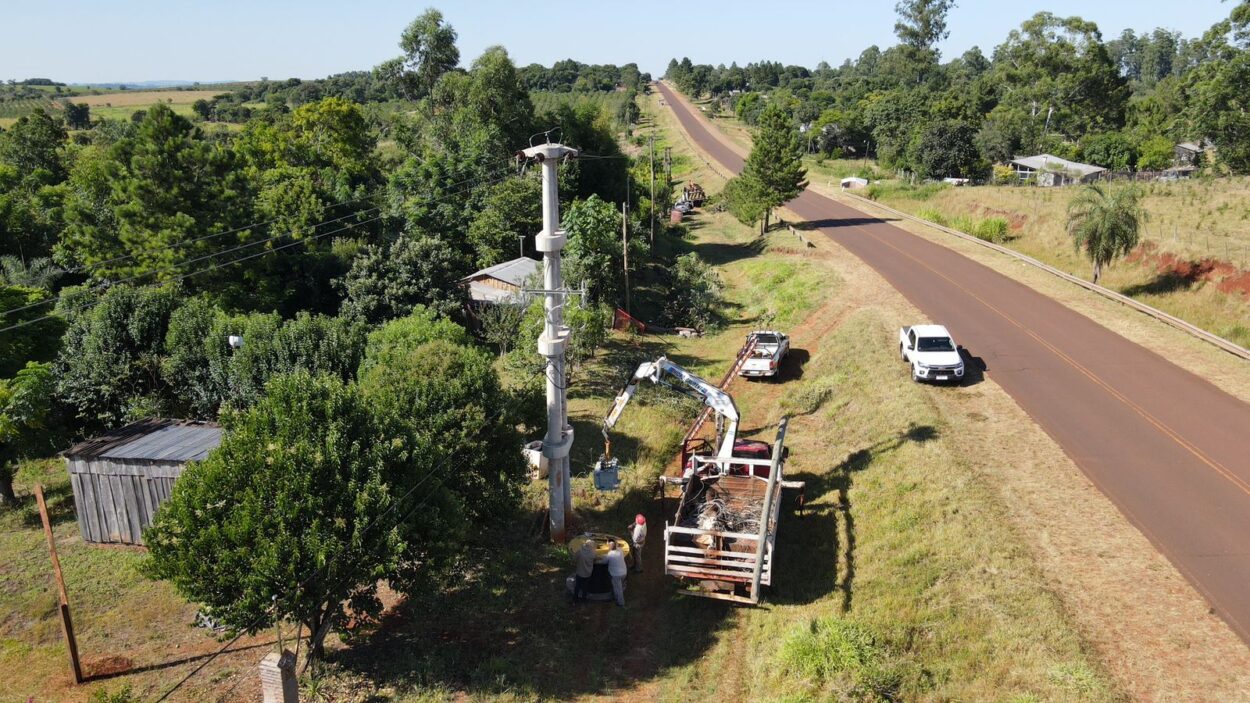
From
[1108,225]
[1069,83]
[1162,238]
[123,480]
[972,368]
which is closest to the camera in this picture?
[123,480]

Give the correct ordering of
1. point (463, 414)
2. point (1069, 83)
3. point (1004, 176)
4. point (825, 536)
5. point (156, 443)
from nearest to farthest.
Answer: point (463, 414)
point (825, 536)
point (156, 443)
point (1004, 176)
point (1069, 83)

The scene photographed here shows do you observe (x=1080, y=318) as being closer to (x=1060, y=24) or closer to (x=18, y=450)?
(x=18, y=450)

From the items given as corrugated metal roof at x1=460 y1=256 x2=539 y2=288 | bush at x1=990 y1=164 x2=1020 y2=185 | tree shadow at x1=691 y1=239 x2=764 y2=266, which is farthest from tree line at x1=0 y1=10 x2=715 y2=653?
bush at x1=990 y1=164 x2=1020 y2=185

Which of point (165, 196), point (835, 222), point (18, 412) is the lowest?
point (18, 412)

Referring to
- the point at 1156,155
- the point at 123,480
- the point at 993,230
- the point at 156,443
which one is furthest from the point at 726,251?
the point at 1156,155

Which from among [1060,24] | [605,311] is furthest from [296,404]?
[1060,24]

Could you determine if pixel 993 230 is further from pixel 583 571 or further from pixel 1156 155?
pixel 1156 155

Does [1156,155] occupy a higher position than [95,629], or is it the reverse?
[1156,155]
